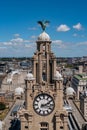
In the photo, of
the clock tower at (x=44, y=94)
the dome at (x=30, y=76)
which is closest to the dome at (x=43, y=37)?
the clock tower at (x=44, y=94)

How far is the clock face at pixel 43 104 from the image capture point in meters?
30.0

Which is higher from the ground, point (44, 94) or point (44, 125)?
point (44, 94)

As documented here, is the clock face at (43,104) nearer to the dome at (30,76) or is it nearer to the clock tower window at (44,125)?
the clock tower window at (44,125)

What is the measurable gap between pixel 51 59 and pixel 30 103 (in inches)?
191

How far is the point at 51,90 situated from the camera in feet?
98.3

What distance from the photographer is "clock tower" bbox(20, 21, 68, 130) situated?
29.8m

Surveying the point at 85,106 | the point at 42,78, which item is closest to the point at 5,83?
the point at 85,106

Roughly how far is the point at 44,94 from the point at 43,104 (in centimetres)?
101

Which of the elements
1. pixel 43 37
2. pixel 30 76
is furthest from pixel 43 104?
pixel 43 37

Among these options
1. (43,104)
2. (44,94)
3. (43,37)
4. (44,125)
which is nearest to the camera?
(44,94)

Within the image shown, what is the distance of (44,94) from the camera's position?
29.9 metres

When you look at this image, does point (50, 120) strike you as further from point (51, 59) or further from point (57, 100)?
point (51, 59)

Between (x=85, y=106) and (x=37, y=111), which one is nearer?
(x=37, y=111)

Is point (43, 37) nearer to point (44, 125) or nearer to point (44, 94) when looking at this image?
point (44, 94)
